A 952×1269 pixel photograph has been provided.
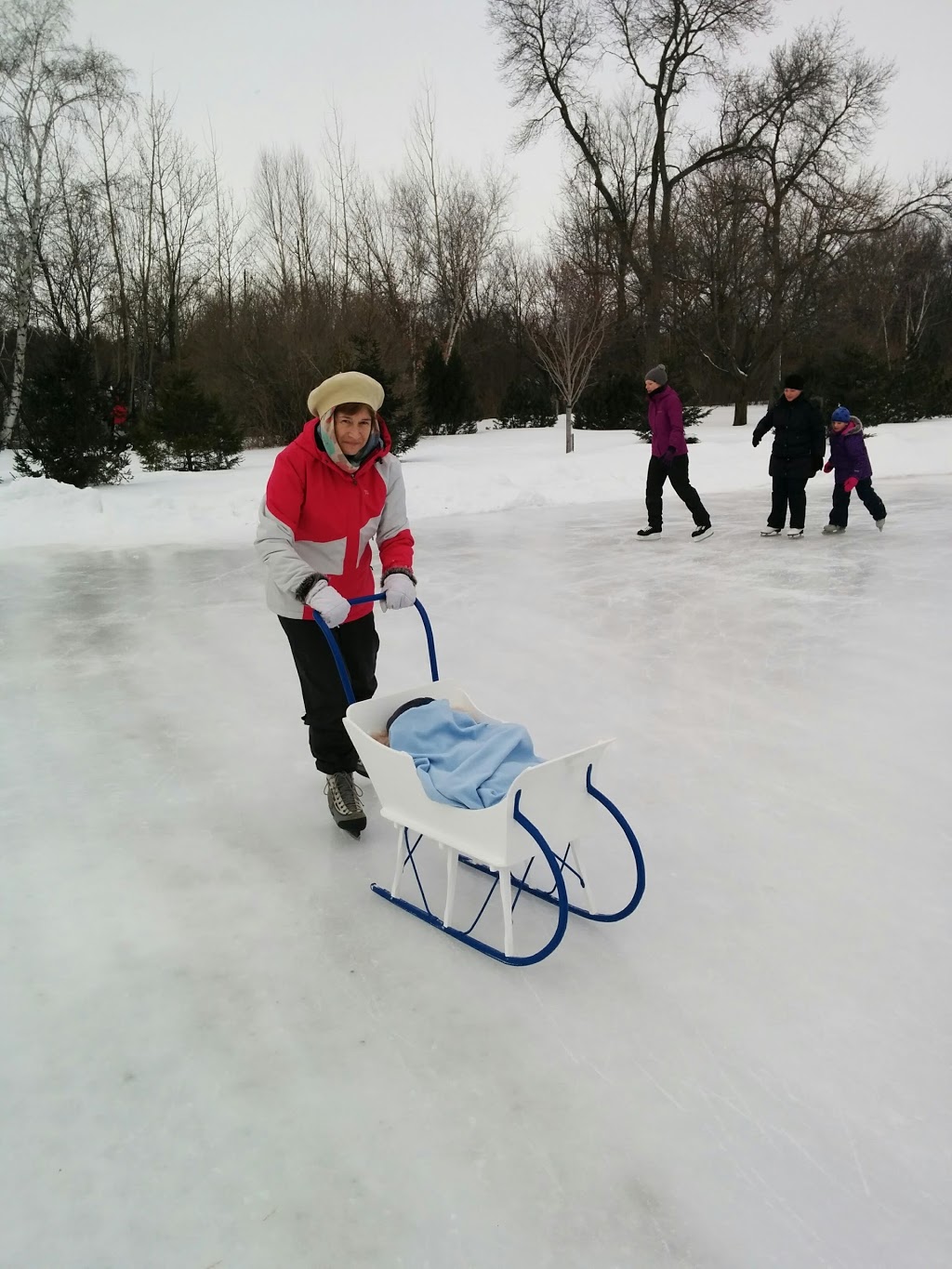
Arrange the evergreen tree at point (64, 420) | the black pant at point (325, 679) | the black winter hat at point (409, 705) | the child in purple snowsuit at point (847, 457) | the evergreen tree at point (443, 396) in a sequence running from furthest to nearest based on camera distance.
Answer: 1. the evergreen tree at point (443, 396)
2. the evergreen tree at point (64, 420)
3. the child in purple snowsuit at point (847, 457)
4. the black pant at point (325, 679)
5. the black winter hat at point (409, 705)

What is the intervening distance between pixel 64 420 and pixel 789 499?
831 centimetres

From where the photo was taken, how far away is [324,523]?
8.82 feet

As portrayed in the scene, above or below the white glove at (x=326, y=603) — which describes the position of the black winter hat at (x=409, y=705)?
below

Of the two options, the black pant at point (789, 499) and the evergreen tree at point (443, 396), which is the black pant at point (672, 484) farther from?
the evergreen tree at point (443, 396)

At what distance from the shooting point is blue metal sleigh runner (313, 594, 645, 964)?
196 centimetres

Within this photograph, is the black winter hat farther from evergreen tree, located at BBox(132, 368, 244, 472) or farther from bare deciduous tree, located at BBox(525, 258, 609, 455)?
bare deciduous tree, located at BBox(525, 258, 609, 455)

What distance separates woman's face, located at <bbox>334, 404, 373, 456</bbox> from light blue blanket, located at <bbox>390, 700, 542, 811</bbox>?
79cm

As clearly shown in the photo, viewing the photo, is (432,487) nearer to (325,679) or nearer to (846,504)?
(846,504)

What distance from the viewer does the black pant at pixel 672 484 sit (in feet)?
25.2

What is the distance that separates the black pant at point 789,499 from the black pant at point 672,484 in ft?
2.08

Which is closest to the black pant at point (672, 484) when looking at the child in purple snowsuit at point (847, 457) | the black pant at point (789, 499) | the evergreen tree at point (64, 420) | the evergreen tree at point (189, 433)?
the black pant at point (789, 499)

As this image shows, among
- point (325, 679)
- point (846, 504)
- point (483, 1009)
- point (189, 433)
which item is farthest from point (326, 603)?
point (189, 433)

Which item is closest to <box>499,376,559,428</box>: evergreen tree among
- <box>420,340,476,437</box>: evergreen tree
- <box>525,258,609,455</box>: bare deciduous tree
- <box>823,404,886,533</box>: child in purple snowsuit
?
<box>420,340,476,437</box>: evergreen tree

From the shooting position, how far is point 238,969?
2.09 metres
